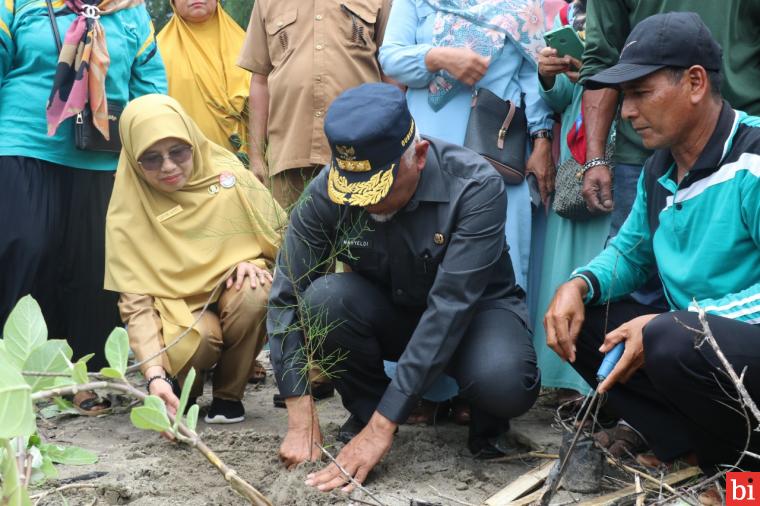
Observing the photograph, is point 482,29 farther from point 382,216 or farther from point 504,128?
point 382,216

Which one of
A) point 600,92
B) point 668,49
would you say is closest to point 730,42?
point 600,92

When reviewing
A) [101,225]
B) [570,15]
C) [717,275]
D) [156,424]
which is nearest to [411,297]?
[717,275]

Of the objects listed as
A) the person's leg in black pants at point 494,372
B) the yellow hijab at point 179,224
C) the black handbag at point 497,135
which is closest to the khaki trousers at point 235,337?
the yellow hijab at point 179,224

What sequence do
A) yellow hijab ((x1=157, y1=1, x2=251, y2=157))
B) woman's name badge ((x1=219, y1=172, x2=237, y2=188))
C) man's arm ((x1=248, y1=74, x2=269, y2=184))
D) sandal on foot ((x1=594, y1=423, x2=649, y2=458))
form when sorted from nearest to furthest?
sandal on foot ((x1=594, y1=423, x2=649, y2=458)) → woman's name badge ((x1=219, y1=172, x2=237, y2=188)) → man's arm ((x1=248, y1=74, x2=269, y2=184)) → yellow hijab ((x1=157, y1=1, x2=251, y2=157))

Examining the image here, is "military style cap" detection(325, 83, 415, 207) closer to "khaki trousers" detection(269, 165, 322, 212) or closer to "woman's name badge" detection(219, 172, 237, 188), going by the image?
"woman's name badge" detection(219, 172, 237, 188)

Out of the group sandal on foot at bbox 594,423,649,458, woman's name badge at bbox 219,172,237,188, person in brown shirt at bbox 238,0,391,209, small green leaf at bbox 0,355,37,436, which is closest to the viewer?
small green leaf at bbox 0,355,37,436

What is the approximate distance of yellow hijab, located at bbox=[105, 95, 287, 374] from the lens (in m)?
3.75

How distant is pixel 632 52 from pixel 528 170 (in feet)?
3.47

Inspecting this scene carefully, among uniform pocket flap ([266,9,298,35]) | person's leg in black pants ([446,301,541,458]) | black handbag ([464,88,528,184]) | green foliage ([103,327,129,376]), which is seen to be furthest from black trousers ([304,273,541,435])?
green foliage ([103,327,129,376])

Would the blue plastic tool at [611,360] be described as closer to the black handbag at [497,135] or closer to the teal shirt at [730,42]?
the teal shirt at [730,42]

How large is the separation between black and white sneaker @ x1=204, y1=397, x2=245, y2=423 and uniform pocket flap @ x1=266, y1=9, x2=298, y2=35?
5.62 feet

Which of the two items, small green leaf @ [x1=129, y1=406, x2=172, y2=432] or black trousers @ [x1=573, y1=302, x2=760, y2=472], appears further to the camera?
black trousers @ [x1=573, y1=302, x2=760, y2=472]

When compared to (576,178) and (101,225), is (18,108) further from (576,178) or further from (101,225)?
(576,178)

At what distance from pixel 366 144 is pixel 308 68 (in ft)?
4.92
